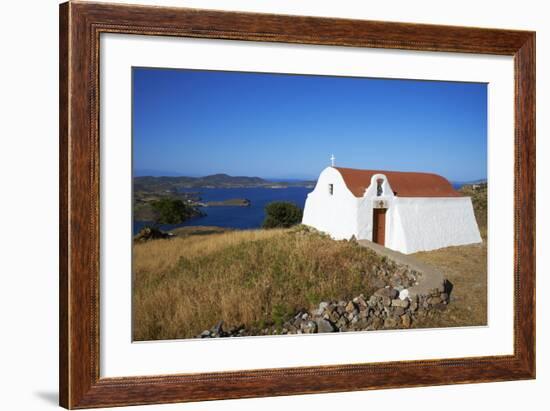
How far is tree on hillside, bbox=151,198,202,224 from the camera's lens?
225 inches

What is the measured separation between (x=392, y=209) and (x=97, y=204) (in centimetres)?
236

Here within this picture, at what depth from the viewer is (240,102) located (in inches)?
233

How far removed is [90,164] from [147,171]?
16.7 inches

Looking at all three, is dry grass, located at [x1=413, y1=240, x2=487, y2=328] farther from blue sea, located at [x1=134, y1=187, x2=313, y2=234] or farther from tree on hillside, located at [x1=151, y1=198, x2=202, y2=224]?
tree on hillside, located at [x1=151, y1=198, x2=202, y2=224]

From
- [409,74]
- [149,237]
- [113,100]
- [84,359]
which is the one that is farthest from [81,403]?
[409,74]

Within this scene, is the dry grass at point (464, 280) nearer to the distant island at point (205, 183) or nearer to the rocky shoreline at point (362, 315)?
the rocky shoreline at point (362, 315)

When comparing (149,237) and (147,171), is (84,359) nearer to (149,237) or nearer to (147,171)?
(149,237)

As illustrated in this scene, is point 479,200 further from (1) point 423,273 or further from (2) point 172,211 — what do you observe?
(2) point 172,211

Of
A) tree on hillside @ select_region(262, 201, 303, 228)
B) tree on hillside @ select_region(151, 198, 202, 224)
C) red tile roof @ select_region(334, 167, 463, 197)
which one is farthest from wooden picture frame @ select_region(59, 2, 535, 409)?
tree on hillside @ select_region(262, 201, 303, 228)

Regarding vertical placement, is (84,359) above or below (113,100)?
below

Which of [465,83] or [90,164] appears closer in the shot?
[90,164]

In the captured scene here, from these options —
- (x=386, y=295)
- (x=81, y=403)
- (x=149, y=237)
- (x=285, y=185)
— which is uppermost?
(x=285, y=185)

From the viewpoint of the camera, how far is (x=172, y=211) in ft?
18.9

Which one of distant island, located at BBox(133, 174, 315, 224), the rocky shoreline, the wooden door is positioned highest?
distant island, located at BBox(133, 174, 315, 224)
